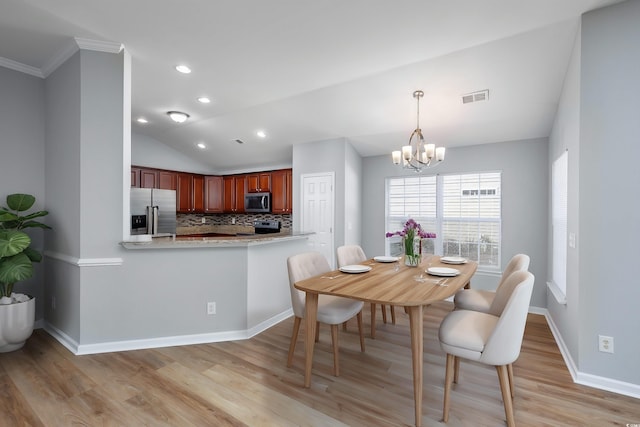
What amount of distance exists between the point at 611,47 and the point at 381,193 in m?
3.23

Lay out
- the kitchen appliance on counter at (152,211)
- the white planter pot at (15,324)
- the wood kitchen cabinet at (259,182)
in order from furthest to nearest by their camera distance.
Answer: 1. the wood kitchen cabinet at (259,182)
2. the kitchen appliance on counter at (152,211)
3. the white planter pot at (15,324)

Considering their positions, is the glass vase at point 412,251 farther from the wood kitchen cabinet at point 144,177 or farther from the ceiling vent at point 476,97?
the wood kitchen cabinet at point 144,177

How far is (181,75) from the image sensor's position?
3166mm

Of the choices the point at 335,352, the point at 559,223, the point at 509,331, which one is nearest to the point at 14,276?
the point at 335,352

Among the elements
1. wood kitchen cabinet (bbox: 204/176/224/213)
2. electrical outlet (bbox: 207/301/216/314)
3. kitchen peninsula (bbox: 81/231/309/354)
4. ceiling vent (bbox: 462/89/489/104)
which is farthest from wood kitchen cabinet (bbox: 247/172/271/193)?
ceiling vent (bbox: 462/89/489/104)

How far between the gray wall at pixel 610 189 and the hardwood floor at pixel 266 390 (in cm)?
39

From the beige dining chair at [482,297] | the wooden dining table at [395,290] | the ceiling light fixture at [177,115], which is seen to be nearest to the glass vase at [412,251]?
the wooden dining table at [395,290]

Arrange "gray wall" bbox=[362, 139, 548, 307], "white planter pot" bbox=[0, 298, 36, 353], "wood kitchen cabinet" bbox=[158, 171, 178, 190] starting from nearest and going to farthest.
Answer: "white planter pot" bbox=[0, 298, 36, 353] → "gray wall" bbox=[362, 139, 548, 307] → "wood kitchen cabinet" bbox=[158, 171, 178, 190]

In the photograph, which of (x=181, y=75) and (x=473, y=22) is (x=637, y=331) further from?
(x=181, y=75)

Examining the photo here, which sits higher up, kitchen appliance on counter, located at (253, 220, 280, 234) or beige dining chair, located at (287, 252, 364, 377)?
kitchen appliance on counter, located at (253, 220, 280, 234)

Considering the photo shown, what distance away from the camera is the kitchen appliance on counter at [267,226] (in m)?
5.80

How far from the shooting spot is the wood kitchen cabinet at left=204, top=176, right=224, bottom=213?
6.46 m

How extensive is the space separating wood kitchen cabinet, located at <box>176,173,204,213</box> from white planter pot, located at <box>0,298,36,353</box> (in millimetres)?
3566

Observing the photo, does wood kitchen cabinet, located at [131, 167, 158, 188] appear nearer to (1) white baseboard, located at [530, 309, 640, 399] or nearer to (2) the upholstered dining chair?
(2) the upholstered dining chair
